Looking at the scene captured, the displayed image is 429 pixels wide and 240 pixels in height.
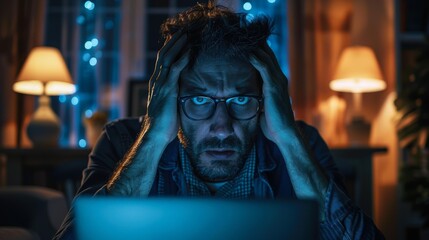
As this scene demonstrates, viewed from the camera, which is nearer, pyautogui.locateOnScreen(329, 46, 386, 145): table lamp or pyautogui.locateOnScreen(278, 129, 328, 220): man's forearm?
pyautogui.locateOnScreen(278, 129, 328, 220): man's forearm

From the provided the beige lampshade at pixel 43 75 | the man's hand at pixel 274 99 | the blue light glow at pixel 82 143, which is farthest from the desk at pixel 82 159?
the man's hand at pixel 274 99

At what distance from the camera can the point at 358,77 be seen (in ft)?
9.74

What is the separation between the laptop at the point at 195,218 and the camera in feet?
1.53

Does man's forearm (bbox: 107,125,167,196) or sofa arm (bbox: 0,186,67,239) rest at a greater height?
man's forearm (bbox: 107,125,167,196)

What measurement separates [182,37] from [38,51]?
76.3 inches

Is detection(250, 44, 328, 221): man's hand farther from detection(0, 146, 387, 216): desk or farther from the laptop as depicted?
detection(0, 146, 387, 216): desk

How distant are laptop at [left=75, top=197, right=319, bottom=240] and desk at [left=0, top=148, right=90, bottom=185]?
2.52 metres

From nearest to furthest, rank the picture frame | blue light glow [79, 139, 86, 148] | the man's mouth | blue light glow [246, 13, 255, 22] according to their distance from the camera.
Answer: the man's mouth, blue light glow [246, 13, 255, 22], the picture frame, blue light glow [79, 139, 86, 148]

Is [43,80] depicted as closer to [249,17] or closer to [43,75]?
[43,75]

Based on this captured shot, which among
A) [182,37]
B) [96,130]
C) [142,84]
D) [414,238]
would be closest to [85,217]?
[182,37]

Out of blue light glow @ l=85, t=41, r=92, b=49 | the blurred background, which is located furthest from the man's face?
blue light glow @ l=85, t=41, r=92, b=49

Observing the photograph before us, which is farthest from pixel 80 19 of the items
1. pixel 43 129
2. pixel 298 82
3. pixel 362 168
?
pixel 362 168

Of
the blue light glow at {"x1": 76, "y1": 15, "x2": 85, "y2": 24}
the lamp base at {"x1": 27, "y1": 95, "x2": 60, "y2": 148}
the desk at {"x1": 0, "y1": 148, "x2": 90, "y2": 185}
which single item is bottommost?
the desk at {"x1": 0, "y1": 148, "x2": 90, "y2": 185}

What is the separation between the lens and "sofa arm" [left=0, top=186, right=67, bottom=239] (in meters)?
1.58
